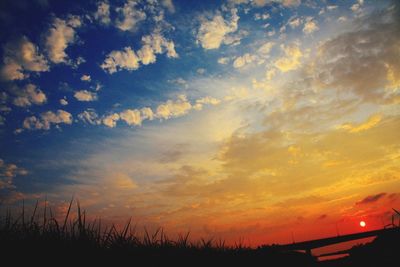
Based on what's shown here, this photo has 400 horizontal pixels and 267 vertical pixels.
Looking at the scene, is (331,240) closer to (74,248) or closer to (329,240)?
(329,240)

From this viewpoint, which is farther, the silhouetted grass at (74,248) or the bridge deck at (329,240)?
the bridge deck at (329,240)

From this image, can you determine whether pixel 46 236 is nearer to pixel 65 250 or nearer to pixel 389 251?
pixel 65 250

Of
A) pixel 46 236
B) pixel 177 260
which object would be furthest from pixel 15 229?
pixel 177 260

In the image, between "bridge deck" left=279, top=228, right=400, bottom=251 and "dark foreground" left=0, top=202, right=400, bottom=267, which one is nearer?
"dark foreground" left=0, top=202, right=400, bottom=267

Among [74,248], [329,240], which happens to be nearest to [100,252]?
[74,248]

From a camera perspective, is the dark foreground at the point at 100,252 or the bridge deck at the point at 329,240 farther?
the bridge deck at the point at 329,240

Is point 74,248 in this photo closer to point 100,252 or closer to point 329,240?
point 100,252

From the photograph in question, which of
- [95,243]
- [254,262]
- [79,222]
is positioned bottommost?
[254,262]

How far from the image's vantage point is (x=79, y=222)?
5.23 metres

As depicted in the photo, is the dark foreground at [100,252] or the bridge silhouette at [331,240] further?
the bridge silhouette at [331,240]

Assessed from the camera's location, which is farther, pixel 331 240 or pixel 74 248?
pixel 331 240

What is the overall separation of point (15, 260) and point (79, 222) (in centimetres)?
137

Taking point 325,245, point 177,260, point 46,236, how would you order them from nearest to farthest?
point 46,236 < point 177,260 < point 325,245

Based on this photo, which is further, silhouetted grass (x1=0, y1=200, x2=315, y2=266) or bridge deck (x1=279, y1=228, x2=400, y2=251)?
bridge deck (x1=279, y1=228, x2=400, y2=251)
